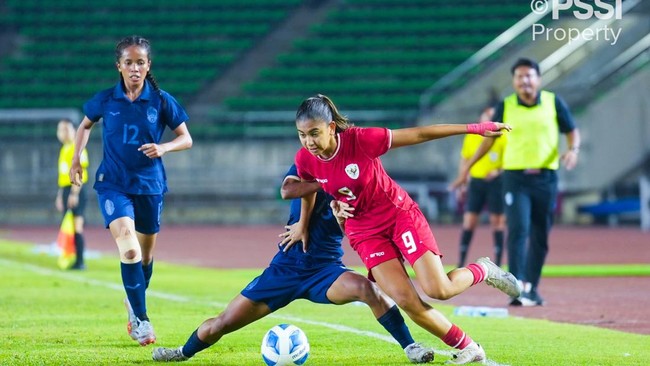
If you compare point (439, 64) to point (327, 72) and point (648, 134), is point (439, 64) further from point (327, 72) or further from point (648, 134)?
point (648, 134)

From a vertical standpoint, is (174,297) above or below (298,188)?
below

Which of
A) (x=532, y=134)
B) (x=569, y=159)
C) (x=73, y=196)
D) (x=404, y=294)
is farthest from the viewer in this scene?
(x=73, y=196)

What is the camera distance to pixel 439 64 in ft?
117

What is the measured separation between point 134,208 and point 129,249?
57 centimetres

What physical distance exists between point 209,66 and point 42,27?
5.72 metres

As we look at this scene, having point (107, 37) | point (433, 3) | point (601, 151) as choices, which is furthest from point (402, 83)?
point (107, 37)

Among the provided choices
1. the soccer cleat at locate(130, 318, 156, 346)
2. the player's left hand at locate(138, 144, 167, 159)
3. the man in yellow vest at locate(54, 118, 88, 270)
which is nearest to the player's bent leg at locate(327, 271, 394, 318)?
the soccer cleat at locate(130, 318, 156, 346)

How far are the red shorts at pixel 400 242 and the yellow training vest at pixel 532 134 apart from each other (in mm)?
4862

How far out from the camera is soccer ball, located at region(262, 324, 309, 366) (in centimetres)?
712

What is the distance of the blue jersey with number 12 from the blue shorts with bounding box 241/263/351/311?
6.83 ft

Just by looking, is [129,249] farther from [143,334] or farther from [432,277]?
[432,277]

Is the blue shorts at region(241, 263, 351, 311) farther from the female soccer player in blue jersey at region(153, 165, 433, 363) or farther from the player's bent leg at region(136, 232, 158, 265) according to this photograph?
the player's bent leg at region(136, 232, 158, 265)

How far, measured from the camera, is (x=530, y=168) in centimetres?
1186

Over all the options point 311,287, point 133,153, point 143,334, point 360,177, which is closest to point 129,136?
point 133,153
